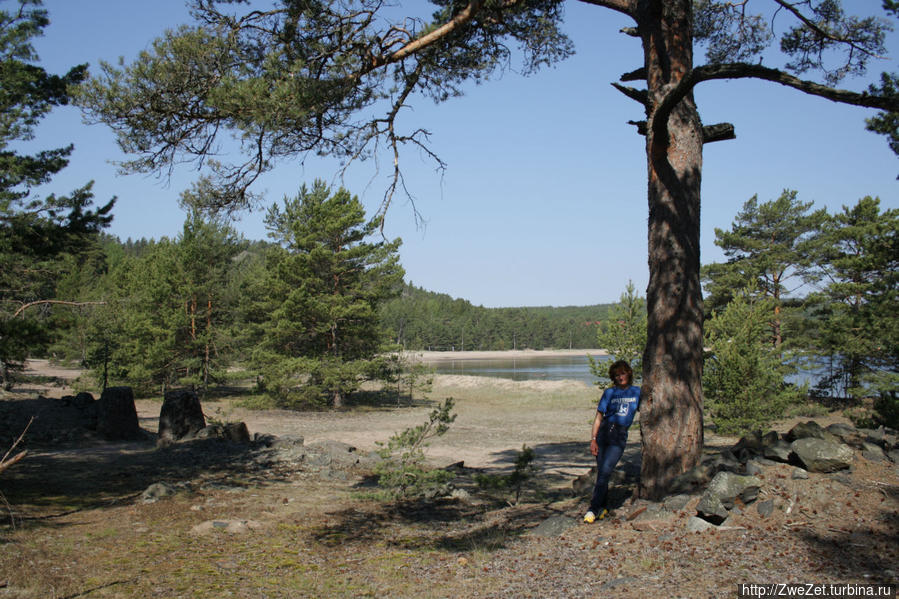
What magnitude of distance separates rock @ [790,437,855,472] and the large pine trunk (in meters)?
0.80

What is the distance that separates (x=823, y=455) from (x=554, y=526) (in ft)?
7.56

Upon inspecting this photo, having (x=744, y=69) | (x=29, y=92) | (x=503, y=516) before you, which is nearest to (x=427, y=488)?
(x=503, y=516)

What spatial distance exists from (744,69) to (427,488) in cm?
550

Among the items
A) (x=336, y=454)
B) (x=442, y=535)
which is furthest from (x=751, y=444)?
(x=336, y=454)

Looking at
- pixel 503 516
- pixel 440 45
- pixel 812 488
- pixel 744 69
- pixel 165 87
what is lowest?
pixel 503 516

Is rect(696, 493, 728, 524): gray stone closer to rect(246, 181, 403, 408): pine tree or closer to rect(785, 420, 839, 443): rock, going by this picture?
rect(785, 420, 839, 443): rock

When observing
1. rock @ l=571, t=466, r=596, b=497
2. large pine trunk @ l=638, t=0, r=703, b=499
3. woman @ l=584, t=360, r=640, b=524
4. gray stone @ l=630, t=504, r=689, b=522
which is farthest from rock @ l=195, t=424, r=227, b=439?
gray stone @ l=630, t=504, r=689, b=522

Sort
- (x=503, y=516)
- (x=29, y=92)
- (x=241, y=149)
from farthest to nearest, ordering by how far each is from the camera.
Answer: (x=29, y=92) < (x=241, y=149) < (x=503, y=516)

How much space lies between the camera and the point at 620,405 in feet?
17.5

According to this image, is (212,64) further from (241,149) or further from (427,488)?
(427,488)

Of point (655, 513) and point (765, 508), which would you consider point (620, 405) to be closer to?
point (655, 513)

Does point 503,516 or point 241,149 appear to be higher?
point 241,149

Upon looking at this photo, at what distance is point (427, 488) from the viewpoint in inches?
278

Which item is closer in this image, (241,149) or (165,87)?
(165,87)
